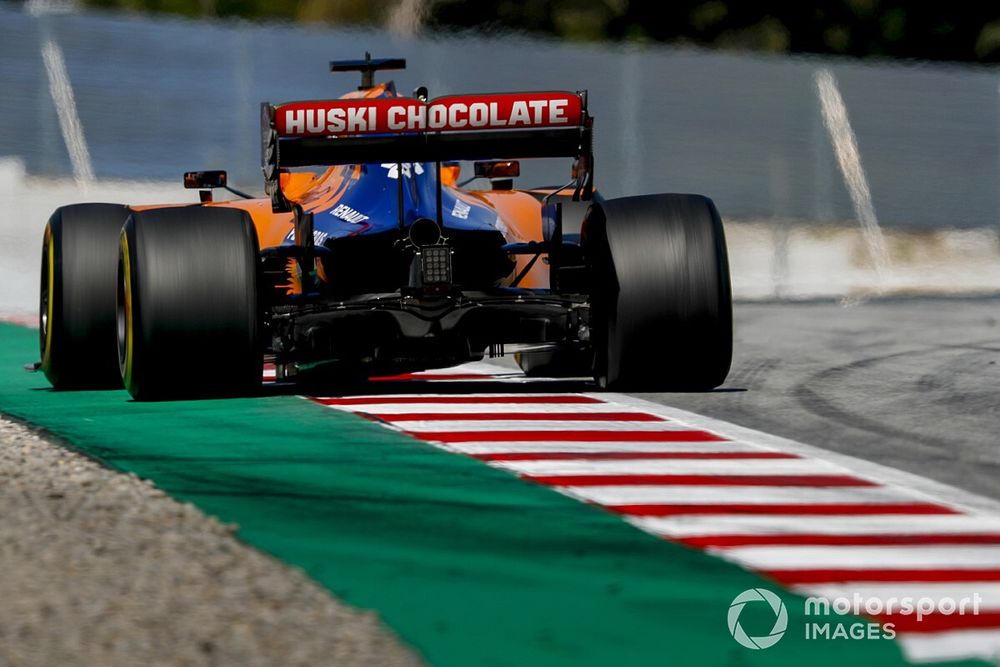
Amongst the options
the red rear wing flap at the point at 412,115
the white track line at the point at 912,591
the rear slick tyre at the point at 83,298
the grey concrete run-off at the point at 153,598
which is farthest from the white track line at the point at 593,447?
the rear slick tyre at the point at 83,298

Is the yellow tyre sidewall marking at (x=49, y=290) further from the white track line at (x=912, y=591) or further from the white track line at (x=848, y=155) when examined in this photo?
the white track line at (x=848, y=155)

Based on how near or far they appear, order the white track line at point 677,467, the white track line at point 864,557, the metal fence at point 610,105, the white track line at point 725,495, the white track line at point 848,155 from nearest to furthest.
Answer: the white track line at point 864,557 → the white track line at point 725,495 → the white track line at point 677,467 → the metal fence at point 610,105 → the white track line at point 848,155

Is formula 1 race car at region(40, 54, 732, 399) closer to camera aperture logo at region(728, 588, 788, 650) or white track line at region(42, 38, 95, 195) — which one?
camera aperture logo at region(728, 588, 788, 650)

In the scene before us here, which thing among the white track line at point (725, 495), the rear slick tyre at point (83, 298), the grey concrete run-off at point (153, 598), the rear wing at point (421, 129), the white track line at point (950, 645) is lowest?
the white track line at point (950, 645)

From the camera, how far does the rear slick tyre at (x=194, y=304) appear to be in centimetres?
991

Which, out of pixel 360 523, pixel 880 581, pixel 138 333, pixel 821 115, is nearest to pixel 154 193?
pixel 821 115

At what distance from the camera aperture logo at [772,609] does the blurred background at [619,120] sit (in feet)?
47.8

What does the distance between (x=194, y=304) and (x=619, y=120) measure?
539 inches

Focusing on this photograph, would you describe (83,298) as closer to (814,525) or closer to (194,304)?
(194,304)

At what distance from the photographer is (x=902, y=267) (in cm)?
2291

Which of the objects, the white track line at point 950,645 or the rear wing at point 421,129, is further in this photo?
the rear wing at point 421,129

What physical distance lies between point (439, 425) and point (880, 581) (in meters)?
4.07

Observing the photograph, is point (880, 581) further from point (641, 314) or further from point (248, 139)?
point (248, 139)

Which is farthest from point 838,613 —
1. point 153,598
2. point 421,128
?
point 421,128
